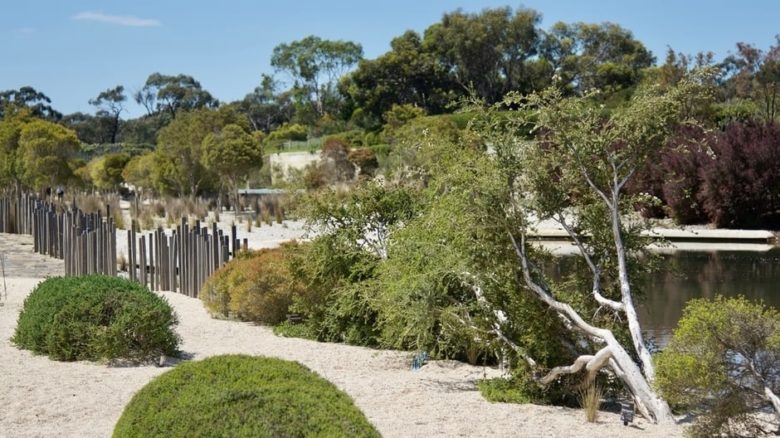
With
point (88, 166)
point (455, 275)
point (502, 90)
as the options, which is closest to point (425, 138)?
point (455, 275)

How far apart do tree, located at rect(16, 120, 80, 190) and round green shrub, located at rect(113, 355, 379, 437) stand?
133 feet

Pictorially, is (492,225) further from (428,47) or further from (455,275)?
(428,47)

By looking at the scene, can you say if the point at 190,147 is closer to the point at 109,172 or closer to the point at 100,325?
the point at 109,172

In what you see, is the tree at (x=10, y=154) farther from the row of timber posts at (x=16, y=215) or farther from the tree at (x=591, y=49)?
the tree at (x=591, y=49)

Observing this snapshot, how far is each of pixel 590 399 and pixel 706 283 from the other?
1397cm

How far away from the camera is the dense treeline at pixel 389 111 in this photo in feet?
120

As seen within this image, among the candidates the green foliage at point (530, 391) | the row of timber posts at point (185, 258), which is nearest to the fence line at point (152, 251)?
the row of timber posts at point (185, 258)

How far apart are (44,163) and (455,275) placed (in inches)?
1460

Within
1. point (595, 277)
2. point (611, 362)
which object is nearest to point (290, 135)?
point (595, 277)

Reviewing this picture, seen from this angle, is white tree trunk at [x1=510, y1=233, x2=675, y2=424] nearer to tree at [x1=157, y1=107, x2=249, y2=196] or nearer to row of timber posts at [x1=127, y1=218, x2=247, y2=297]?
row of timber posts at [x1=127, y1=218, x2=247, y2=297]

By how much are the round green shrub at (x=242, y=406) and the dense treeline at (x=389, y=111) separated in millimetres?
5568

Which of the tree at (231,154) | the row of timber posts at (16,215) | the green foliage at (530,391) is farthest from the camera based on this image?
the tree at (231,154)

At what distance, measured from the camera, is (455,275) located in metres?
11.6

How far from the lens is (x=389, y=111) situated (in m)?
66.1
